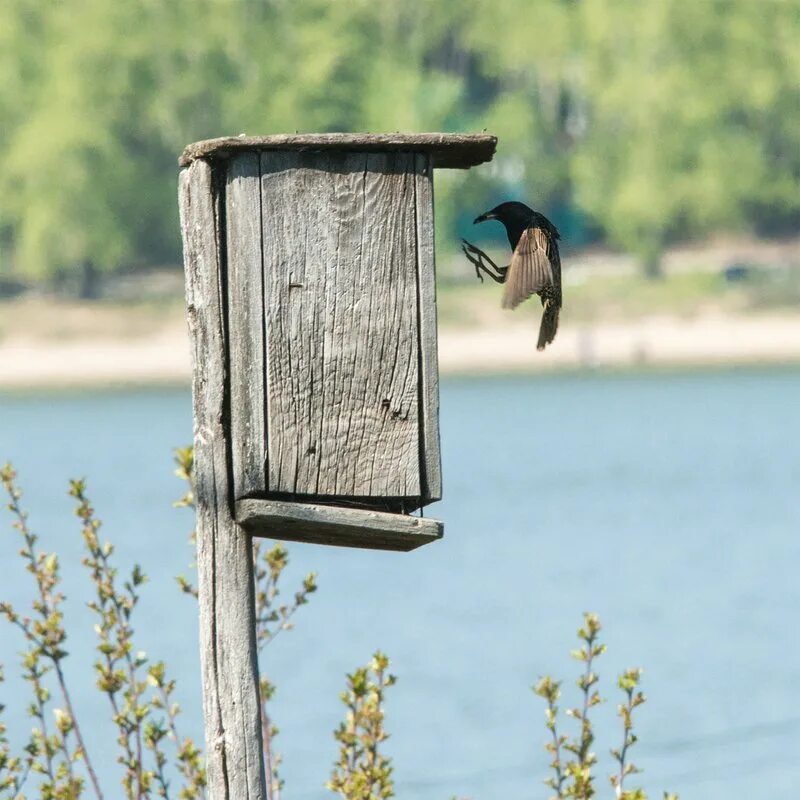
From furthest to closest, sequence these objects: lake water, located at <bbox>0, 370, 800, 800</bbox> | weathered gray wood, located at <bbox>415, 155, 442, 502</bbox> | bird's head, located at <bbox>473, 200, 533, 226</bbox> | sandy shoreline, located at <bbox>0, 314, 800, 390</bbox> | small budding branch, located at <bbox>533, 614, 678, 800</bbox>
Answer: sandy shoreline, located at <bbox>0, 314, 800, 390</bbox>
lake water, located at <bbox>0, 370, 800, 800</bbox>
small budding branch, located at <bbox>533, 614, 678, 800</bbox>
bird's head, located at <bbox>473, 200, 533, 226</bbox>
weathered gray wood, located at <bbox>415, 155, 442, 502</bbox>

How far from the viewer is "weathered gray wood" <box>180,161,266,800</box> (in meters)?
4.18

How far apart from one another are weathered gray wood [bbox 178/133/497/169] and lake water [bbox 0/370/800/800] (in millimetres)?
7553

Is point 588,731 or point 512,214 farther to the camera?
point 588,731

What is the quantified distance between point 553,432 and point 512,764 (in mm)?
24468

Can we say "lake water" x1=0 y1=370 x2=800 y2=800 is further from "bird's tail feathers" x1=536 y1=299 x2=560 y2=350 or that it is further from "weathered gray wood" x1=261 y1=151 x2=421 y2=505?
"weathered gray wood" x1=261 y1=151 x2=421 y2=505

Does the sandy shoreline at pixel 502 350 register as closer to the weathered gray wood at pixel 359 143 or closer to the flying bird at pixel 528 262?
the flying bird at pixel 528 262

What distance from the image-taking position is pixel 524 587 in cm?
2058

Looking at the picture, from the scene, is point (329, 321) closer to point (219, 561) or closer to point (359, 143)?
point (359, 143)

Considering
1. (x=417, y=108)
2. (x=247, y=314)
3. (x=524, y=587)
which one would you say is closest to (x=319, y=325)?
(x=247, y=314)

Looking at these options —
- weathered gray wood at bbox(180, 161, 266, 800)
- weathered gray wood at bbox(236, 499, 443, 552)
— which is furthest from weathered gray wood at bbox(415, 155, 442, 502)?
weathered gray wood at bbox(180, 161, 266, 800)

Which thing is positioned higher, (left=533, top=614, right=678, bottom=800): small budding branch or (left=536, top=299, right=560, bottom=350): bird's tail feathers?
(left=536, top=299, right=560, bottom=350): bird's tail feathers

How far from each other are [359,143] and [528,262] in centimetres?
48

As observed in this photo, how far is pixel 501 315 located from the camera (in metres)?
41.8

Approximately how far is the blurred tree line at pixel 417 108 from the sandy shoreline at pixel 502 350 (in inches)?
235
